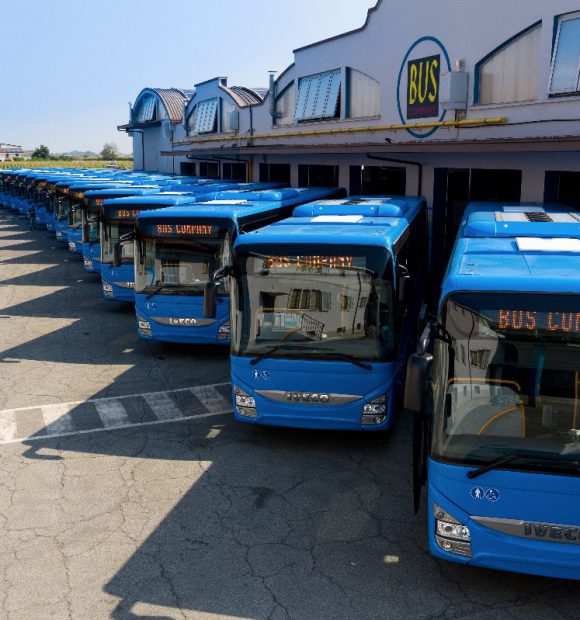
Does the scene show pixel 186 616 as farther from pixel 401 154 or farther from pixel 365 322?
pixel 401 154

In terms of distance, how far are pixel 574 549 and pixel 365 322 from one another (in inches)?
152

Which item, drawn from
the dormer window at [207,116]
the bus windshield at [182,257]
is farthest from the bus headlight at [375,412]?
the dormer window at [207,116]

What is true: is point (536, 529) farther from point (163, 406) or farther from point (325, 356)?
point (163, 406)

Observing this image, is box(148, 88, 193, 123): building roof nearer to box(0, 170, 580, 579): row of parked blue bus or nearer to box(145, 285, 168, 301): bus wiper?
box(0, 170, 580, 579): row of parked blue bus

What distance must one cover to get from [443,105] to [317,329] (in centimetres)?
1161

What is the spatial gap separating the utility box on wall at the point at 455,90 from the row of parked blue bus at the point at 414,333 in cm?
395

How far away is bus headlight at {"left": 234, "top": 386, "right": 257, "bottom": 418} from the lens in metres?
9.14

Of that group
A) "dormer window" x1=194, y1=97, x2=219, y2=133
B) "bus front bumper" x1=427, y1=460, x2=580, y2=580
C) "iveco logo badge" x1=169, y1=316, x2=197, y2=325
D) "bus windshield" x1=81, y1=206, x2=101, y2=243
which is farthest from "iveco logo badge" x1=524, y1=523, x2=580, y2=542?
"dormer window" x1=194, y1=97, x2=219, y2=133

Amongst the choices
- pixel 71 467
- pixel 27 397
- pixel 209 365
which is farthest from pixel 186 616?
pixel 209 365

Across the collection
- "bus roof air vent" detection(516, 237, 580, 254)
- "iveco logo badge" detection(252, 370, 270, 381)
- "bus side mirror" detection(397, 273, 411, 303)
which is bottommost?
"iveco logo badge" detection(252, 370, 270, 381)

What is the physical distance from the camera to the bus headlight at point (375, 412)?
8.82 metres

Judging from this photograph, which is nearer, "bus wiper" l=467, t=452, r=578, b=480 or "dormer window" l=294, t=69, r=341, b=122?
"bus wiper" l=467, t=452, r=578, b=480

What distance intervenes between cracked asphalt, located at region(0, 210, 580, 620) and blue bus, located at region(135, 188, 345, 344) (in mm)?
2000

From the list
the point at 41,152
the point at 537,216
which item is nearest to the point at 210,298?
the point at 537,216
